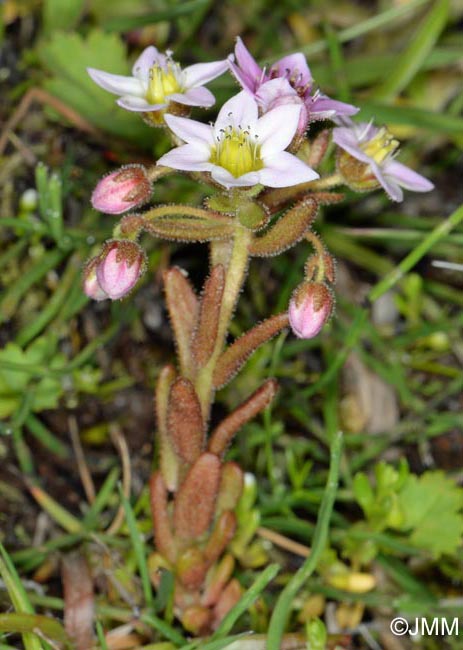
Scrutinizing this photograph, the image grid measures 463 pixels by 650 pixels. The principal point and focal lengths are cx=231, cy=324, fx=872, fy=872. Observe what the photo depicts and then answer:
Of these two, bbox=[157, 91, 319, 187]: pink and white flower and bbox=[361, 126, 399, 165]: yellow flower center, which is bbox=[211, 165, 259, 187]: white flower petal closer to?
bbox=[157, 91, 319, 187]: pink and white flower

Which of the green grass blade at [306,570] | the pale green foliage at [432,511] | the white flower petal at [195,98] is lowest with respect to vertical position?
the pale green foliage at [432,511]

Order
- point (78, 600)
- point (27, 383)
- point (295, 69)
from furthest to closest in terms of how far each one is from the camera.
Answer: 1. point (27, 383)
2. point (78, 600)
3. point (295, 69)

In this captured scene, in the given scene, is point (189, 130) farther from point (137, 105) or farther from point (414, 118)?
point (414, 118)

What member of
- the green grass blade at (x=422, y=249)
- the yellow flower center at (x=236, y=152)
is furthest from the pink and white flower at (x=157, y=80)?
the green grass blade at (x=422, y=249)

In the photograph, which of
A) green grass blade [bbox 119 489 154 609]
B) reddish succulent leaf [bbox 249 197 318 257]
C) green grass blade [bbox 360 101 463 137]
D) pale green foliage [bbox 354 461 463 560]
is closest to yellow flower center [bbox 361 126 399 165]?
reddish succulent leaf [bbox 249 197 318 257]

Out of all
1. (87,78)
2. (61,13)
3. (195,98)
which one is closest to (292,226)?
(195,98)

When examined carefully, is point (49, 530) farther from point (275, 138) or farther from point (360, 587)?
point (275, 138)

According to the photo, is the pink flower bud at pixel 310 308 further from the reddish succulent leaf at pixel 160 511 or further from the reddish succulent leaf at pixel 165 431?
the reddish succulent leaf at pixel 160 511
